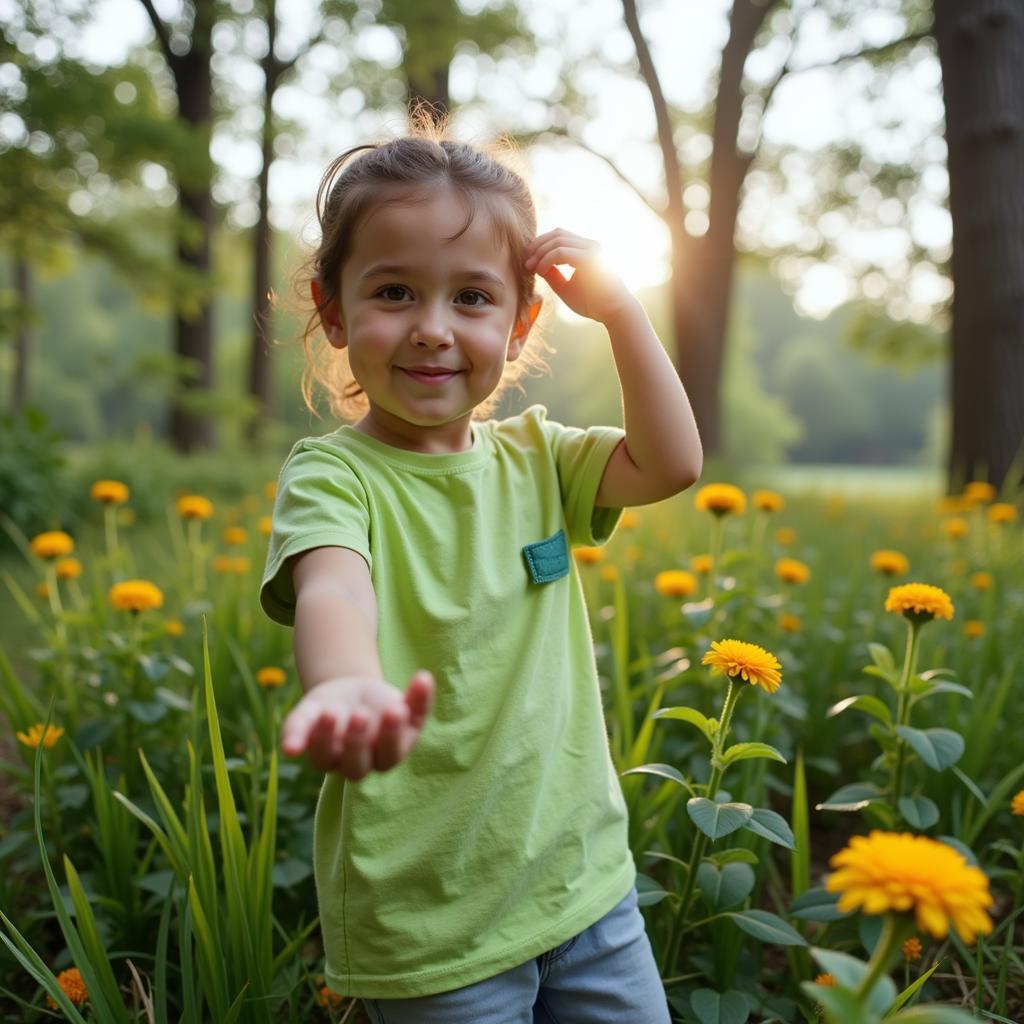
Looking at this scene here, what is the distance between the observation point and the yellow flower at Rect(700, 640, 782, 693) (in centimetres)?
110

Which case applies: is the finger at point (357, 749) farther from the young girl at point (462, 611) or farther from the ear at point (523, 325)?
the ear at point (523, 325)

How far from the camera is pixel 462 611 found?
114 centimetres

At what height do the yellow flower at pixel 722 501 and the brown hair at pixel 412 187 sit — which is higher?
the brown hair at pixel 412 187

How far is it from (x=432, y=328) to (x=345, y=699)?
1.85 ft

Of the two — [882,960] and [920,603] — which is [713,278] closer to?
[920,603]

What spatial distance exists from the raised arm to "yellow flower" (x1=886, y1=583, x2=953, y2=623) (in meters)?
0.85

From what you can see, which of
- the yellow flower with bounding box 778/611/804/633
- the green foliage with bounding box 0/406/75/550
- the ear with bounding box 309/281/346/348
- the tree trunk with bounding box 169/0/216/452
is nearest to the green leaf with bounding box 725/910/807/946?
the ear with bounding box 309/281/346/348

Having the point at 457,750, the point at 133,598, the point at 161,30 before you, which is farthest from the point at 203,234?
the point at 457,750

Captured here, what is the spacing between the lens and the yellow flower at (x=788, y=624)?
221 cm

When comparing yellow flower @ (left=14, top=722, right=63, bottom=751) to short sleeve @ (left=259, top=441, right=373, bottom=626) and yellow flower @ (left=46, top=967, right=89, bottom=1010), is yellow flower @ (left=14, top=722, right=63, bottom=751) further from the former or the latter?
short sleeve @ (left=259, top=441, right=373, bottom=626)

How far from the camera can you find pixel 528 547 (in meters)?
1.23

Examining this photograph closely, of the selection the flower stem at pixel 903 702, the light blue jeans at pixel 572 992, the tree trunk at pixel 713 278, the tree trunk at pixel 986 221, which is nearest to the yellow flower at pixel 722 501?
the flower stem at pixel 903 702

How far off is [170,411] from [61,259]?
227cm

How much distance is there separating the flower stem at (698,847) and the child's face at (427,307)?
52cm
